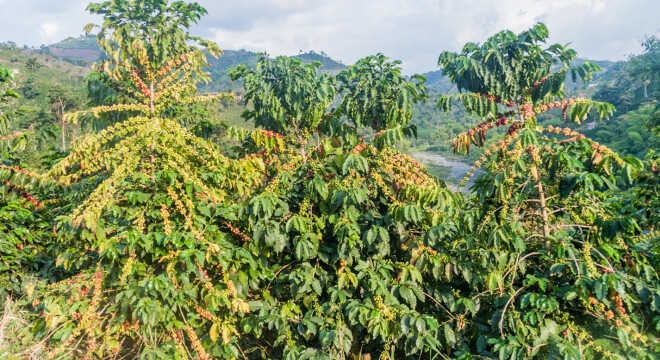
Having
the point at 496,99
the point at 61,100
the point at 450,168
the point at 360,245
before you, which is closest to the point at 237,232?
the point at 360,245

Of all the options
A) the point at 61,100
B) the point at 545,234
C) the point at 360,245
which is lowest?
the point at 360,245

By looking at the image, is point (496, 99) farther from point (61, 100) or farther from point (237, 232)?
point (61, 100)

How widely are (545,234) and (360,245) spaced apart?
137cm

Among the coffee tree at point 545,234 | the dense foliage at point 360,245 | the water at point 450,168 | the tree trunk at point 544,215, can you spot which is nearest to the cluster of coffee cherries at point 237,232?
the dense foliage at point 360,245

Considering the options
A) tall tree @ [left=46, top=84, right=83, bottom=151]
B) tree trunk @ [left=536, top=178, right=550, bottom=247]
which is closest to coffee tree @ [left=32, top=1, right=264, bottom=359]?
tree trunk @ [left=536, top=178, right=550, bottom=247]

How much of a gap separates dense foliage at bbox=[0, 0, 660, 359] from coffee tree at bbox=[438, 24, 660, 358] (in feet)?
0.05

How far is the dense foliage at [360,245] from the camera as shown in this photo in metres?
2.65

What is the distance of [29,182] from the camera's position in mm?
3502

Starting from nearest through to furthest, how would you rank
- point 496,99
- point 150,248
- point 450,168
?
1. point 150,248
2. point 496,99
3. point 450,168

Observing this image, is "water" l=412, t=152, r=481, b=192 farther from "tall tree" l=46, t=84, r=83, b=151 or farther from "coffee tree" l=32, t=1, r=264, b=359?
"coffee tree" l=32, t=1, r=264, b=359

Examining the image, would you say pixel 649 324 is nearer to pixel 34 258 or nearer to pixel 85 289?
pixel 85 289

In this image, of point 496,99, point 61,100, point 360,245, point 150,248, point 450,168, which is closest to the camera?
point 150,248

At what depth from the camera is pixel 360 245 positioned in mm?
3234

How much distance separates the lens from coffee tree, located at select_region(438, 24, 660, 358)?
2.47 metres
